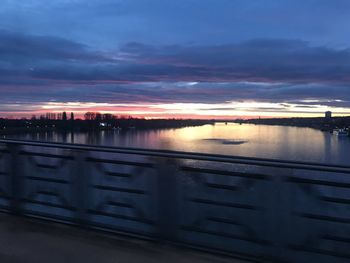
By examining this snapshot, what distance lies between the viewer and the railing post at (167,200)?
5.87m

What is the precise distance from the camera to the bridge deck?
538 cm

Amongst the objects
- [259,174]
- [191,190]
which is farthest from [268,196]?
[191,190]

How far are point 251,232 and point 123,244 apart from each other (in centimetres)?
167

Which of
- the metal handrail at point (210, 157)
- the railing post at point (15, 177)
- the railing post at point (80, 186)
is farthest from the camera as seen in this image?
the railing post at point (15, 177)

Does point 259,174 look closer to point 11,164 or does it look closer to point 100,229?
point 100,229

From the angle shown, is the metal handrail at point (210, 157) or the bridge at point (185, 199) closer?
the metal handrail at point (210, 157)

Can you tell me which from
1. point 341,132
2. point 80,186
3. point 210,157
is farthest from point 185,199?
point 341,132

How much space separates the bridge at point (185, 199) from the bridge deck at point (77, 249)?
106mm

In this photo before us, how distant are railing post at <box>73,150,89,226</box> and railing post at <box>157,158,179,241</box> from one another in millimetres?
1251

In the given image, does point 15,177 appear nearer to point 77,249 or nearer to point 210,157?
point 77,249

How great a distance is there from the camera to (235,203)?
17.9 feet

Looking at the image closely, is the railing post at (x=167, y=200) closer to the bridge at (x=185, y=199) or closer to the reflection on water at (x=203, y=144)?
the bridge at (x=185, y=199)

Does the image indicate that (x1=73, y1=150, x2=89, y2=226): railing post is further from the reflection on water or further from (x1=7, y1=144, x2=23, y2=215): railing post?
the reflection on water

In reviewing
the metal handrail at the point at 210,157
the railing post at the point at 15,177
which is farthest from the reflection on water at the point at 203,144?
the metal handrail at the point at 210,157
